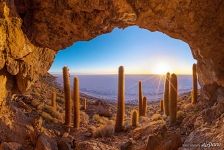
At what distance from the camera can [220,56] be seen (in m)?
12.9

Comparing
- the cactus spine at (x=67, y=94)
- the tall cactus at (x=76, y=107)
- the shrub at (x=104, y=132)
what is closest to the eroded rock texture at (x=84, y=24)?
the cactus spine at (x=67, y=94)

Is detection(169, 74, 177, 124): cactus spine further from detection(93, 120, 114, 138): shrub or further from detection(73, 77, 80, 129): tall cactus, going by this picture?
detection(73, 77, 80, 129): tall cactus

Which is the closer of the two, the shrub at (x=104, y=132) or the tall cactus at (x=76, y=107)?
the shrub at (x=104, y=132)

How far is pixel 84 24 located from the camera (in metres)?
11.6

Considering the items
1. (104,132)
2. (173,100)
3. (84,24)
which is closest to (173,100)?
(173,100)

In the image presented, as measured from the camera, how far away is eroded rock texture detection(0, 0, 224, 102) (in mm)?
10539

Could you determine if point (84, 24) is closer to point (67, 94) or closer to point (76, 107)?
point (67, 94)

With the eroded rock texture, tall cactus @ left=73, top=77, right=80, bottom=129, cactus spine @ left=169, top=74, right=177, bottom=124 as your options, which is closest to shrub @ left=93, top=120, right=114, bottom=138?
tall cactus @ left=73, top=77, right=80, bottom=129

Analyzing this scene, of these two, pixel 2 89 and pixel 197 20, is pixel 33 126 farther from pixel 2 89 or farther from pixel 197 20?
pixel 197 20

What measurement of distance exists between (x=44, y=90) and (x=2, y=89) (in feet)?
78.2

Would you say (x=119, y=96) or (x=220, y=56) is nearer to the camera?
(x=220, y=56)

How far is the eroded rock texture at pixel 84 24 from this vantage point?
10.5 meters

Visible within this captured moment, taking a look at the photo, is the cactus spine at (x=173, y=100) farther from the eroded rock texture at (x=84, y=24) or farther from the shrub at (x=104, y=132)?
the eroded rock texture at (x=84, y=24)

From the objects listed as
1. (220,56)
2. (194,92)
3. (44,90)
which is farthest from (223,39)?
(44,90)
